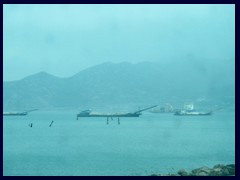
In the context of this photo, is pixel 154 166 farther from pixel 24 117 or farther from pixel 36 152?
pixel 24 117

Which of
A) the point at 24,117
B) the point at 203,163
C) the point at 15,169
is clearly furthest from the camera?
the point at 24,117

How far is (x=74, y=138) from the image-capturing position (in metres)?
15.5

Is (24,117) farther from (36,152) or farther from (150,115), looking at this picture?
(36,152)

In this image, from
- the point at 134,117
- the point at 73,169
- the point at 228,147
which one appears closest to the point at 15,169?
the point at 73,169

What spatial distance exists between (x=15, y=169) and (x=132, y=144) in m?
5.50

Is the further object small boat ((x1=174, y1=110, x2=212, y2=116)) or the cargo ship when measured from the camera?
small boat ((x1=174, y1=110, x2=212, y2=116))

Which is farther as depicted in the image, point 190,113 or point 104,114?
point 190,113

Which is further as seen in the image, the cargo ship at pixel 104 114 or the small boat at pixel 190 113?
the small boat at pixel 190 113

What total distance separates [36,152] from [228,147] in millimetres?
5244

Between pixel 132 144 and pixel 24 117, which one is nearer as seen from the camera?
pixel 132 144
